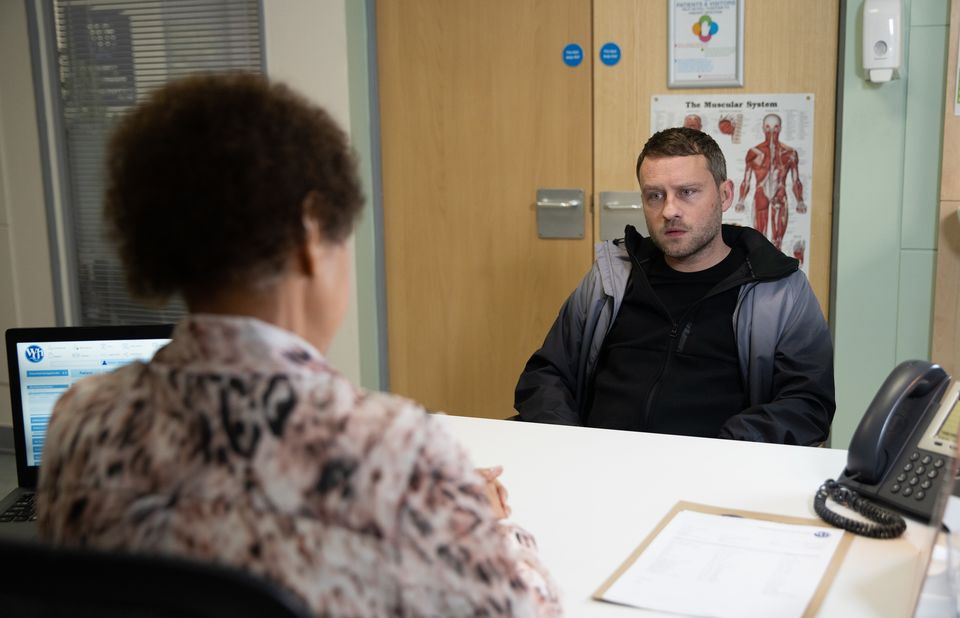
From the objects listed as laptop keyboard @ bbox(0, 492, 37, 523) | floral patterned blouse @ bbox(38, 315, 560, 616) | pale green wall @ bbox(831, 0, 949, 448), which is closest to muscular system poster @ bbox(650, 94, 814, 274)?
pale green wall @ bbox(831, 0, 949, 448)

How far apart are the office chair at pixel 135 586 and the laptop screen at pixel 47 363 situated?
1189 millimetres

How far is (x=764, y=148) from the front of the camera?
329 centimetres

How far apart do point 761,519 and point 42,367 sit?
4.37 feet

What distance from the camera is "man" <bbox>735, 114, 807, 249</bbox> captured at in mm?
3273

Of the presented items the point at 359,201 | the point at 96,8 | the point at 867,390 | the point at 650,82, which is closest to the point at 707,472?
the point at 359,201

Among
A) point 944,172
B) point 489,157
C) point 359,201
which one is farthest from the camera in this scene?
point 489,157

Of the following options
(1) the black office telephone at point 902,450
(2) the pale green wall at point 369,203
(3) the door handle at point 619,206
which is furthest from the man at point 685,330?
(2) the pale green wall at point 369,203

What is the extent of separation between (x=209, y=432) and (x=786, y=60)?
2.91 meters

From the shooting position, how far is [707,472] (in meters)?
1.77

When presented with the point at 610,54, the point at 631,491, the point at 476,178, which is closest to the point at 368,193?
the point at 476,178

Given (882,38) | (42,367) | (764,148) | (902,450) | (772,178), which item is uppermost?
(882,38)

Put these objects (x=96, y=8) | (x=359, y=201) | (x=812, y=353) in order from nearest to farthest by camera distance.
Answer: (x=359, y=201) → (x=812, y=353) → (x=96, y=8)

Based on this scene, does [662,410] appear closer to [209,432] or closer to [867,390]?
[867,390]

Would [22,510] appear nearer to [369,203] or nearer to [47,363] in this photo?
[47,363]
